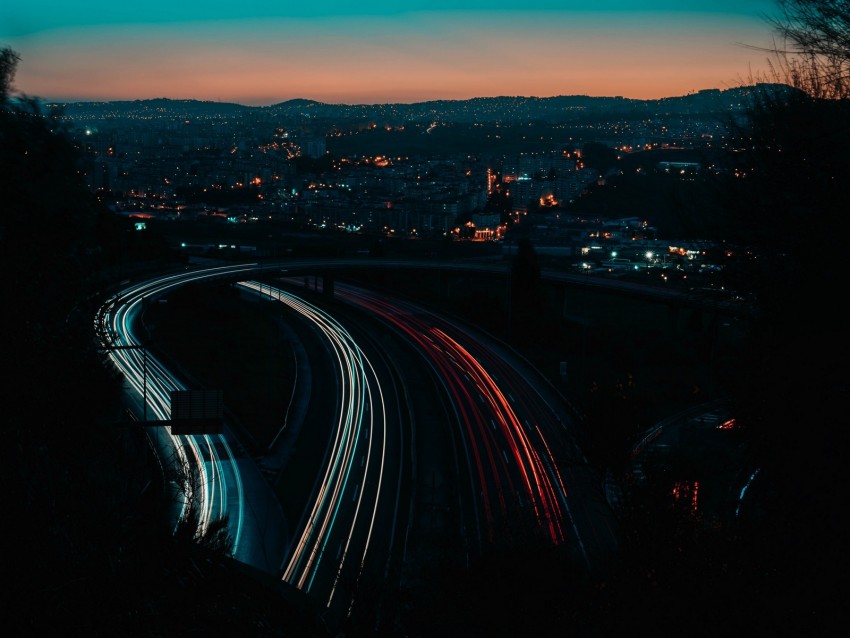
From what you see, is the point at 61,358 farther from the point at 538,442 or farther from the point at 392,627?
the point at 538,442

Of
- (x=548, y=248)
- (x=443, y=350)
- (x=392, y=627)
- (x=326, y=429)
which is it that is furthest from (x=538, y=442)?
(x=548, y=248)

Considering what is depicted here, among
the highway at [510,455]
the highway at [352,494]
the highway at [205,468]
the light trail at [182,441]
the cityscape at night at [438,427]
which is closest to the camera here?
the cityscape at night at [438,427]

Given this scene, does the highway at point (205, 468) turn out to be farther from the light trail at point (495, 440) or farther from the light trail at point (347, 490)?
the light trail at point (495, 440)

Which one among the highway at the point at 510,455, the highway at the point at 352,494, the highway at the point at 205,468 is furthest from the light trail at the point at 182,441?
the highway at the point at 510,455

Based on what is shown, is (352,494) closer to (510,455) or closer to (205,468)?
(205,468)

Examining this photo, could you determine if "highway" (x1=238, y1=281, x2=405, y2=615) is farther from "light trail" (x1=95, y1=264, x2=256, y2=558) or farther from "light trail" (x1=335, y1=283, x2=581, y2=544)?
"light trail" (x1=335, y1=283, x2=581, y2=544)

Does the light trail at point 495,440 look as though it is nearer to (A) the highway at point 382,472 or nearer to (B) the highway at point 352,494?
(A) the highway at point 382,472

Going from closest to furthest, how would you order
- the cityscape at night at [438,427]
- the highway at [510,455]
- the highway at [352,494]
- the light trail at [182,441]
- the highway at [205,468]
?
1. the cityscape at night at [438,427]
2. the highway at [352,494]
3. the highway at [510,455]
4. the highway at [205,468]
5. the light trail at [182,441]

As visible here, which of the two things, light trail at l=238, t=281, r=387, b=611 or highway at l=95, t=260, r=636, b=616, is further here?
light trail at l=238, t=281, r=387, b=611

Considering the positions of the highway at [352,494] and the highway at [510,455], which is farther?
the highway at [510,455]

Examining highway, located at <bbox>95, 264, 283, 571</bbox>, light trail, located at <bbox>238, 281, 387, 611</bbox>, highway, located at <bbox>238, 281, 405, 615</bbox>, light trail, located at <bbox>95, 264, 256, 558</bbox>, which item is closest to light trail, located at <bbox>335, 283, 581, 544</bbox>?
highway, located at <bbox>238, 281, 405, 615</bbox>

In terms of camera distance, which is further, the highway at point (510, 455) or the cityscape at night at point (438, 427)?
the highway at point (510, 455)

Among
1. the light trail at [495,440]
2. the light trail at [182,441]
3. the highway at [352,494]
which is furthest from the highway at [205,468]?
the light trail at [495,440]
